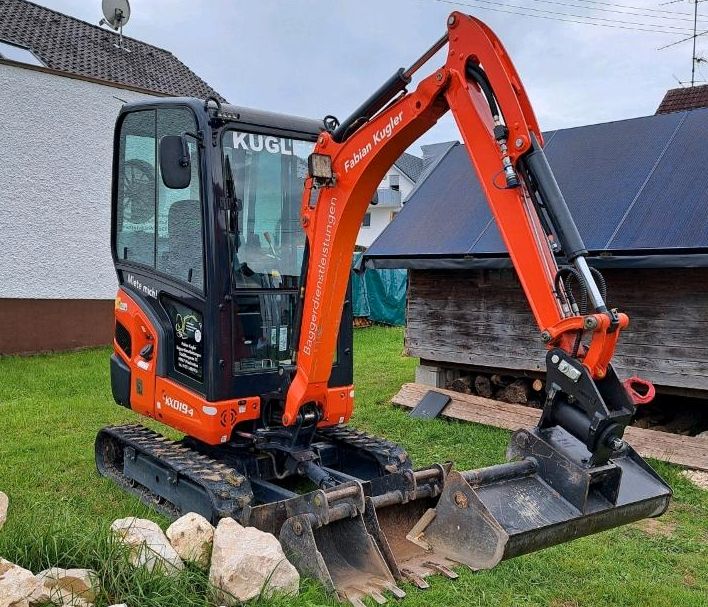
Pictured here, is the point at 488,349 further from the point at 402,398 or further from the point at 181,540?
the point at 181,540

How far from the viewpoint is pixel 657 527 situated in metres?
5.03

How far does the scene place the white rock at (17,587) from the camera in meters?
2.91

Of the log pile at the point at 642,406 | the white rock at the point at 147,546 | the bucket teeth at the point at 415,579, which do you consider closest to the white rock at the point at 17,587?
the white rock at the point at 147,546

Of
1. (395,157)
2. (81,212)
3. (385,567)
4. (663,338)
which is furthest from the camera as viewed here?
(81,212)

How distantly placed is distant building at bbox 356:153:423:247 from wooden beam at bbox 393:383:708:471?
1353 inches

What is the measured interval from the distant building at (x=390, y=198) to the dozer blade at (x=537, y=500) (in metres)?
39.0

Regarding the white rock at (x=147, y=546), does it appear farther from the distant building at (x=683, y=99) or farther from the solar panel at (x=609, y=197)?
the distant building at (x=683, y=99)

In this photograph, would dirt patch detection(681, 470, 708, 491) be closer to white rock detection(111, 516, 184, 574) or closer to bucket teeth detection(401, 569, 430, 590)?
bucket teeth detection(401, 569, 430, 590)

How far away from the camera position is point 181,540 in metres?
3.72

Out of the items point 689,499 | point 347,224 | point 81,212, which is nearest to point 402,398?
point 689,499

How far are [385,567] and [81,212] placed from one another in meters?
11.2

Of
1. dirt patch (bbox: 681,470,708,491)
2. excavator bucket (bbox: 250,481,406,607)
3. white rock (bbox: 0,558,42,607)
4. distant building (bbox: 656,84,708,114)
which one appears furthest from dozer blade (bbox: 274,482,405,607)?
distant building (bbox: 656,84,708,114)

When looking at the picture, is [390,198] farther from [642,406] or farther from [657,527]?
[657,527]

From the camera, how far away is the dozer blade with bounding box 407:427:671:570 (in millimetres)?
3367
